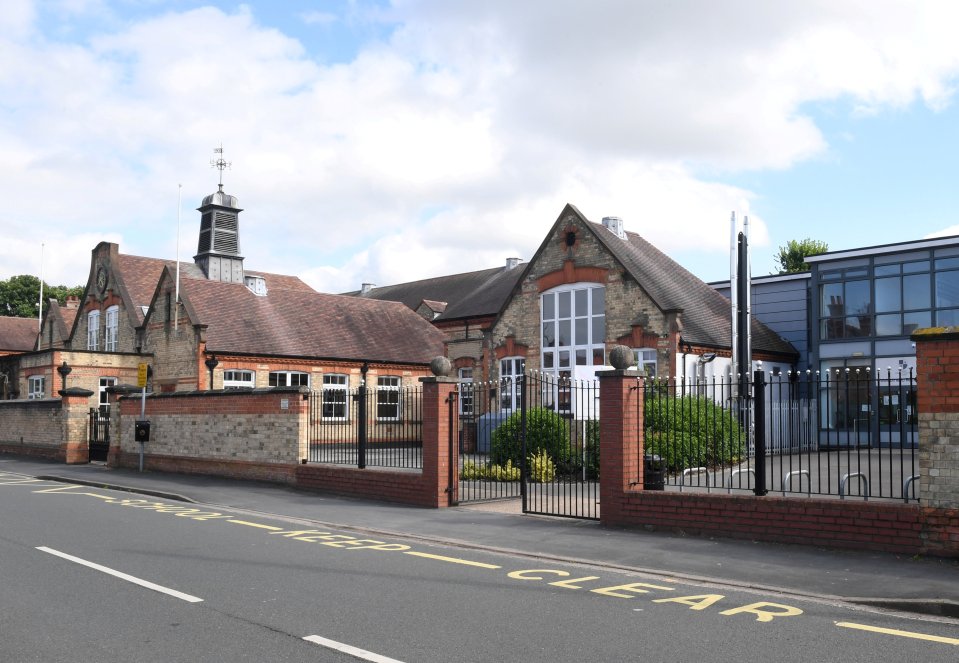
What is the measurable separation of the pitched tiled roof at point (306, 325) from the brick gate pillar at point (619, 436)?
2249 cm

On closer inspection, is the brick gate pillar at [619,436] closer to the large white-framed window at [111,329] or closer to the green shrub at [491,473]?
the green shrub at [491,473]

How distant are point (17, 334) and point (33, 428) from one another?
35816mm

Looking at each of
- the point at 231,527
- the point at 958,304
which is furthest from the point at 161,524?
the point at 958,304

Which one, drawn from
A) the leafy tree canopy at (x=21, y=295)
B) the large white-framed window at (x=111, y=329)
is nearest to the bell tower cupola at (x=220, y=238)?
the large white-framed window at (x=111, y=329)

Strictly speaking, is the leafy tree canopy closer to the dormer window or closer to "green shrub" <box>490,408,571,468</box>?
the dormer window

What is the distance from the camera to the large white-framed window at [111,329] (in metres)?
38.8

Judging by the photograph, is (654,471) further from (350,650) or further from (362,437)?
(350,650)

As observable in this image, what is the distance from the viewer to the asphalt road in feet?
19.8

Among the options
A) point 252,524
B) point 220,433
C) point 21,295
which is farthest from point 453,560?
point 21,295

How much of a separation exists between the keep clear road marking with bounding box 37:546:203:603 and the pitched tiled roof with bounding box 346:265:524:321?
2801cm

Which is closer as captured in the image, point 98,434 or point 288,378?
point 98,434

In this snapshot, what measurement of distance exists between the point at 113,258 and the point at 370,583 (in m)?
35.4

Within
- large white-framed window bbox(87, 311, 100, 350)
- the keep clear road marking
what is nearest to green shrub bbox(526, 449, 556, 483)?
the keep clear road marking

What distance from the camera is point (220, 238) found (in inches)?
1709
